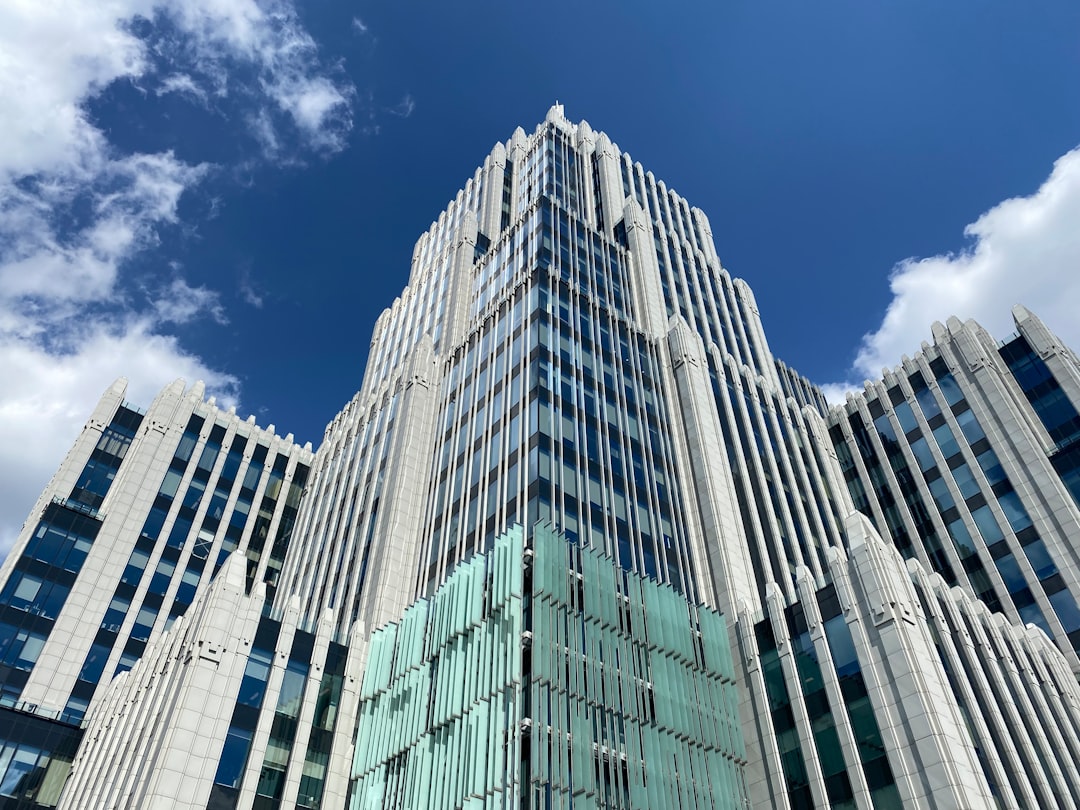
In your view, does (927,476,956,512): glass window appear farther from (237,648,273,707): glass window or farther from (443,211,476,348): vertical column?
(237,648,273,707): glass window

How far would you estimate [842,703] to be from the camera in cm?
4306

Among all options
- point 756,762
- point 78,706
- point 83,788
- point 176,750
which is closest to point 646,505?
point 756,762

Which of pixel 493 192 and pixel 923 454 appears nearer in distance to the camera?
pixel 923 454

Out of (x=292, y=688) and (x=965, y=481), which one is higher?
(x=965, y=481)

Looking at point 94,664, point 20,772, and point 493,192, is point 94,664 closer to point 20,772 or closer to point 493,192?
point 20,772

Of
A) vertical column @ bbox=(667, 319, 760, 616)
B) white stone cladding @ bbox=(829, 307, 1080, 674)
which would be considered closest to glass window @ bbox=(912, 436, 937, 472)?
white stone cladding @ bbox=(829, 307, 1080, 674)

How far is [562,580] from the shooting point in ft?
153

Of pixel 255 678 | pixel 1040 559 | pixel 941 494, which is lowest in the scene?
pixel 255 678

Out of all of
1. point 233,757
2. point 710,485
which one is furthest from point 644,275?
point 233,757

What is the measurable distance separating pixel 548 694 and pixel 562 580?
293 inches

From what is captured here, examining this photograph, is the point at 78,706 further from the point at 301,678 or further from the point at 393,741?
the point at 393,741

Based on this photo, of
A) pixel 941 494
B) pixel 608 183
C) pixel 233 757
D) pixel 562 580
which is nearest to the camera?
pixel 233 757

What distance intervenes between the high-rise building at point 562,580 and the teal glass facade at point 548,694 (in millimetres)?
186

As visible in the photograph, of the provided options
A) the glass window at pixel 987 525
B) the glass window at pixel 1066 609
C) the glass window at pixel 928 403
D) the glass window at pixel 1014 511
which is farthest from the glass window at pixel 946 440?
the glass window at pixel 1066 609
